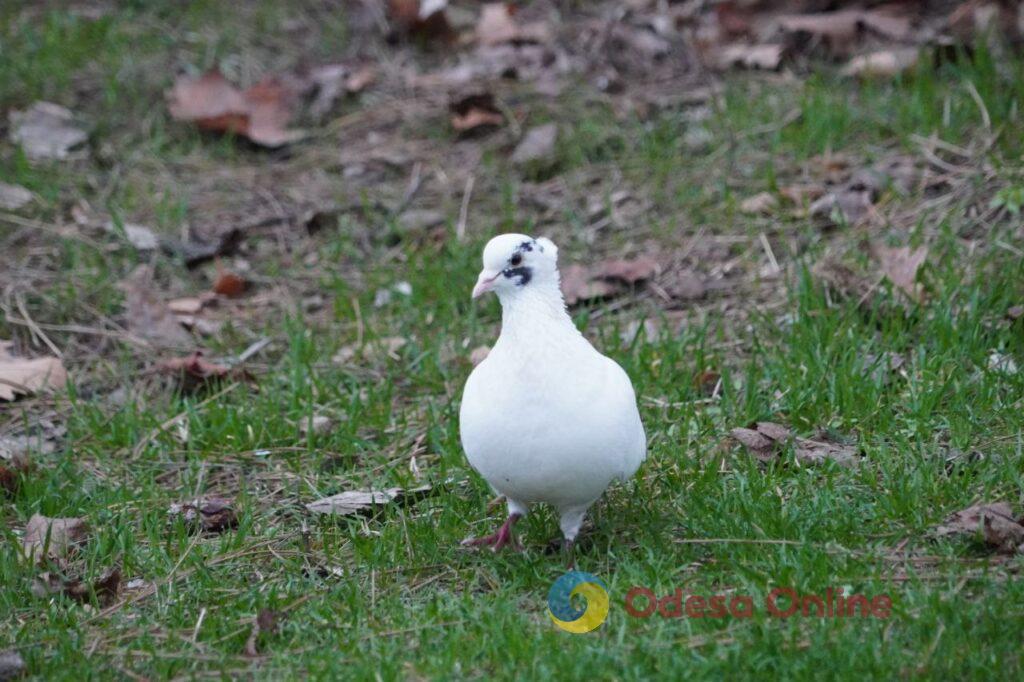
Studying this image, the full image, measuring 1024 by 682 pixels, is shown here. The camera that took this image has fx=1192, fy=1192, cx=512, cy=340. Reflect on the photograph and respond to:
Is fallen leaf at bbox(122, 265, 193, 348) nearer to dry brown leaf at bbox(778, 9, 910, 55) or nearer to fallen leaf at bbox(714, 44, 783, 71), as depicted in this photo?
fallen leaf at bbox(714, 44, 783, 71)

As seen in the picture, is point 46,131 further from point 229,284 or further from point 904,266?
point 904,266

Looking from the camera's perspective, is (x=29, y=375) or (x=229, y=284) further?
(x=229, y=284)

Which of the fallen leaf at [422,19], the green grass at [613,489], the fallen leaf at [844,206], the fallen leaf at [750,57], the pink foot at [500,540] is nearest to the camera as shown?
the green grass at [613,489]

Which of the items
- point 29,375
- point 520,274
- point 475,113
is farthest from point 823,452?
point 475,113

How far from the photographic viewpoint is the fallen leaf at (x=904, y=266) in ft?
16.3

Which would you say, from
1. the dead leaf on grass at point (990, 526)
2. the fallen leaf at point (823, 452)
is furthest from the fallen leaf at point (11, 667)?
the dead leaf on grass at point (990, 526)

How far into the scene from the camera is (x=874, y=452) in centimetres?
406

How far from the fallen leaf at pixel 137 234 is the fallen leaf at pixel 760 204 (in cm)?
303

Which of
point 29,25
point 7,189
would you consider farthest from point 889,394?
point 29,25

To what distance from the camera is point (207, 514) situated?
412cm

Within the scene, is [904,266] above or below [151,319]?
above

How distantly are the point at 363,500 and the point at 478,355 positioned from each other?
121cm

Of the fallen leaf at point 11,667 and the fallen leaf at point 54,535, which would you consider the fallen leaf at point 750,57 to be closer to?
the fallen leaf at point 54,535

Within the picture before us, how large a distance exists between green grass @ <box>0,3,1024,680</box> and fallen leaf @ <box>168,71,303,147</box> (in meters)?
0.12
